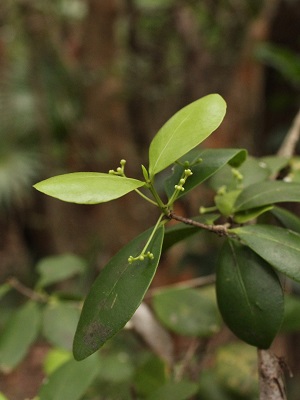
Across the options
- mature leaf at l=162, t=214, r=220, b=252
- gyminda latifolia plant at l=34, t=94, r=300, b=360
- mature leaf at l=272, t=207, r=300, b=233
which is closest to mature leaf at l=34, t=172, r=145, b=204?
gyminda latifolia plant at l=34, t=94, r=300, b=360

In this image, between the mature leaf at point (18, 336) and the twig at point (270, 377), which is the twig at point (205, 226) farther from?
the mature leaf at point (18, 336)

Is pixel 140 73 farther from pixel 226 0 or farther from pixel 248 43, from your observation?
pixel 248 43

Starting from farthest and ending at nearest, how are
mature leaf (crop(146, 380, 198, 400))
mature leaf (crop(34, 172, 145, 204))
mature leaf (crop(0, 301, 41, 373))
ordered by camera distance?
mature leaf (crop(0, 301, 41, 373))
mature leaf (crop(146, 380, 198, 400))
mature leaf (crop(34, 172, 145, 204))

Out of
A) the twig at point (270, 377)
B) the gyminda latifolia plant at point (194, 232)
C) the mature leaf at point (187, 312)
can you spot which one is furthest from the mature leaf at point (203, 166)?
the mature leaf at point (187, 312)

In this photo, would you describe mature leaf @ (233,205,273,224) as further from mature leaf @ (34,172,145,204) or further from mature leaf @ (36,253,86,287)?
mature leaf @ (36,253,86,287)

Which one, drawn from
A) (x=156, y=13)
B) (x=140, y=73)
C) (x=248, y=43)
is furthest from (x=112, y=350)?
(x=156, y=13)

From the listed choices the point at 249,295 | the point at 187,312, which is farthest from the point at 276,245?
the point at 187,312

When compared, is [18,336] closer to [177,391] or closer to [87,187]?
[177,391]

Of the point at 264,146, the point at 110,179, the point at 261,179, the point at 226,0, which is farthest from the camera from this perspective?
the point at 226,0
